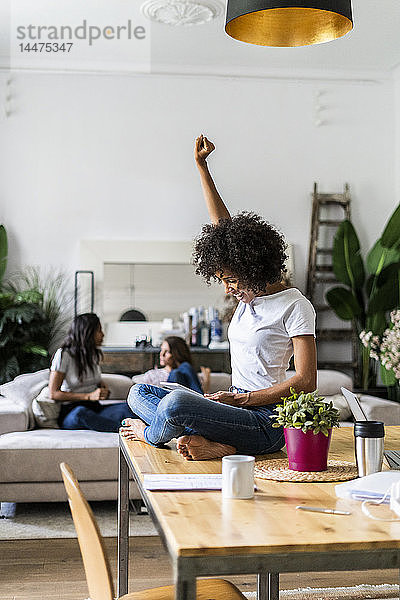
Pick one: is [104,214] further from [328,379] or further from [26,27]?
[328,379]

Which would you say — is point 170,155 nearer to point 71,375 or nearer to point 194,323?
point 194,323

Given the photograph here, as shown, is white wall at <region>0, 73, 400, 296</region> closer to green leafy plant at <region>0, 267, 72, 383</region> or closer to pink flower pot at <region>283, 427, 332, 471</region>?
green leafy plant at <region>0, 267, 72, 383</region>

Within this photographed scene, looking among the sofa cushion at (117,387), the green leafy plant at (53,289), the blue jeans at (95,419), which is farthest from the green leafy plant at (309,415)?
the green leafy plant at (53,289)

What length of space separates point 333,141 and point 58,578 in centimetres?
476

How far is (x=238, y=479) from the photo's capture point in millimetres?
1524

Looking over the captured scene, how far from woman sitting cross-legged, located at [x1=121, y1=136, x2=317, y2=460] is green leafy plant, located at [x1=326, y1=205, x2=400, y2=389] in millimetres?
4189

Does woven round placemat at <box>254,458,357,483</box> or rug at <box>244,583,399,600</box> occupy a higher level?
woven round placemat at <box>254,458,357,483</box>

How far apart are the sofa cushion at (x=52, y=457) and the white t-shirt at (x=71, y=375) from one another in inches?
17.9

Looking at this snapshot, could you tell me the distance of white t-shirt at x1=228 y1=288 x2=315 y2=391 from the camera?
218 cm

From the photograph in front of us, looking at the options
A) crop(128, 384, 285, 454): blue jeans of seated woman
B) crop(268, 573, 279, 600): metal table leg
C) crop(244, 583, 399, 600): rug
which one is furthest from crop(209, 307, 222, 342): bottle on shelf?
crop(128, 384, 285, 454): blue jeans of seated woman

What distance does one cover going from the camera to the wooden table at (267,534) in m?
1.19

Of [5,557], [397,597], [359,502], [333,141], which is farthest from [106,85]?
[359,502]

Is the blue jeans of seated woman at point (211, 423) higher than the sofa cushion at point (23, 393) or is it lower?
higher

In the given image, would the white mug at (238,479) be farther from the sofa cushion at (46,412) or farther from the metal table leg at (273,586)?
the sofa cushion at (46,412)
